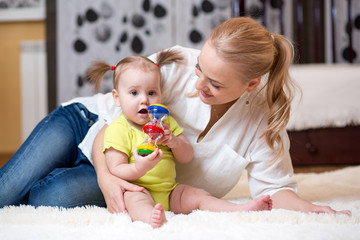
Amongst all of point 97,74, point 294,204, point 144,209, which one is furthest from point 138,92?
point 294,204

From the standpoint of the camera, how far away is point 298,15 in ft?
10.1

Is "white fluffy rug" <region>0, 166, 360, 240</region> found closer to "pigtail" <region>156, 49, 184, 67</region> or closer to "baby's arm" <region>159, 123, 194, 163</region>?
"baby's arm" <region>159, 123, 194, 163</region>

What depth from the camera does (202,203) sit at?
100 cm

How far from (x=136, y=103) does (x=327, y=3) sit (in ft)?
8.57

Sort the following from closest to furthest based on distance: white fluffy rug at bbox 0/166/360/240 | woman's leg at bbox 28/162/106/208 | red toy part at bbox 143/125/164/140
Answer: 1. white fluffy rug at bbox 0/166/360/240
2. red toy part at bbox 143/125/164/140
3. woman's leg at bbox 28/162/106/208

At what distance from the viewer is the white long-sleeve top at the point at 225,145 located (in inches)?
43.8

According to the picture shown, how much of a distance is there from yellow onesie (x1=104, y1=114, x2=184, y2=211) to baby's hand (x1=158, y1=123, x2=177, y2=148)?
0.06 m

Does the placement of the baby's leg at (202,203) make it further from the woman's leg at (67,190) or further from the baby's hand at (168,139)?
the woman's leg at (67,190)

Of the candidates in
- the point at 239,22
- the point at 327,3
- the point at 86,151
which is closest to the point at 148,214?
the point at 86,151

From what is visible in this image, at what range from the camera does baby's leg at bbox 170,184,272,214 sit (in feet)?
3.12

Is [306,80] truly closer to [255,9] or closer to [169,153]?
[255,9]

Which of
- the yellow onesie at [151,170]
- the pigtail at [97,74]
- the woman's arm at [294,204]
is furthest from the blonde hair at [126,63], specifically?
the woman's arm at [294,204]

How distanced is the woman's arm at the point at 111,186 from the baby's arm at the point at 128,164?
18 millimetres

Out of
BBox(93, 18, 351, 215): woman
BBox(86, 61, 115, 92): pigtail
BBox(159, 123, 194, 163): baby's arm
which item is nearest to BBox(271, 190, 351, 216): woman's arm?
BBox(93, 18, 351, 215): woman
